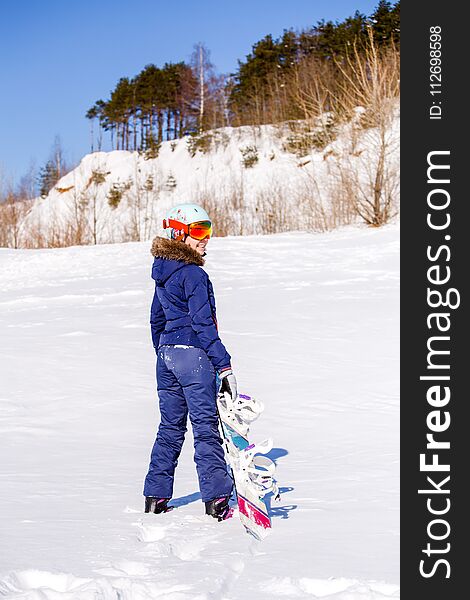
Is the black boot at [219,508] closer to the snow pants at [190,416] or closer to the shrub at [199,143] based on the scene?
the snow pants at [190,416]

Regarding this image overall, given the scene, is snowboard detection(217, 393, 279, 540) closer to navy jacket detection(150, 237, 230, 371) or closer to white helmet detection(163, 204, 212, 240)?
navy jacket detection(150, 237, 230, 371)

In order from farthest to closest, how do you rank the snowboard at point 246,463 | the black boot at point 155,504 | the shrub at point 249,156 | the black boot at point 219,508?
the shrub at point 249,156 < the black boot at point 155,504 < the black boot at point 219,508 < the snowboard at point 246,463

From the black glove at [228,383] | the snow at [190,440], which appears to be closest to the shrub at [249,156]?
the snow at [190,440]

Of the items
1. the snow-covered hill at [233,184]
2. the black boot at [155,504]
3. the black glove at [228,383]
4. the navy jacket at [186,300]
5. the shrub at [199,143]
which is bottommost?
the black boot at [155,504]

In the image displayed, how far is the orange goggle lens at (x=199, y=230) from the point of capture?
4.14m

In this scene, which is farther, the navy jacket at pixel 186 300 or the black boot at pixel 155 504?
the black boot at pixel 155 504

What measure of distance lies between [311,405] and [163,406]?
3.29 m

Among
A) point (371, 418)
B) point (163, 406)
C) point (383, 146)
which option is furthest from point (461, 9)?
point (383, 146)

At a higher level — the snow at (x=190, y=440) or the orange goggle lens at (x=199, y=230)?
the orange goggle lens at (x=199, y=230)

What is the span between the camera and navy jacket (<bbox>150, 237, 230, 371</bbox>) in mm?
3973

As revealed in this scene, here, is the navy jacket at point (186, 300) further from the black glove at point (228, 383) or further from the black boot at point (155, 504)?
the black boot at point (155, 504)

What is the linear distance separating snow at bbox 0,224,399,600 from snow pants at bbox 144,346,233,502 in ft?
0.71

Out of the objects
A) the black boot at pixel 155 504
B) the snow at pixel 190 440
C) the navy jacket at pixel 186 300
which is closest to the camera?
the snow at pixel 190 440

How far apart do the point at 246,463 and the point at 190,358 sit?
608mm
